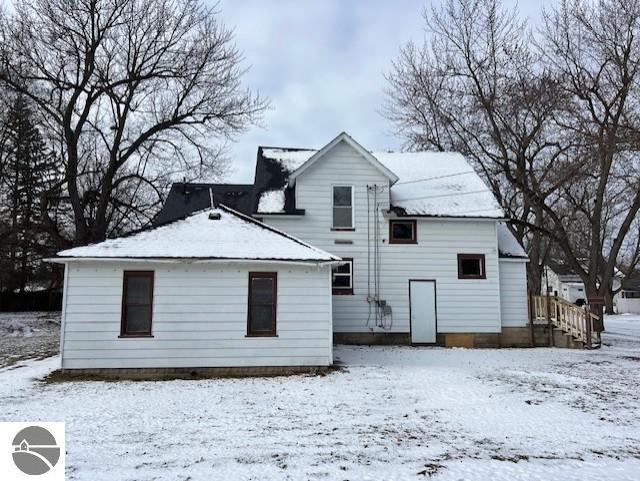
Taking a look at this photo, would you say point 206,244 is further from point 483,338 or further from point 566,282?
point 566,282

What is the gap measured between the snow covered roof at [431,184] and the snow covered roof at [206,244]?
14.7ft

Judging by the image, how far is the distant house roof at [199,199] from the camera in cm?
2008

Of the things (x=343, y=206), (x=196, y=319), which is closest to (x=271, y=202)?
(x=343, y=206)

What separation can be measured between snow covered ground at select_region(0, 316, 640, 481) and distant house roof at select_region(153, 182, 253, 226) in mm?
9142

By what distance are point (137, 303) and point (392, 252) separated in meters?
8.80

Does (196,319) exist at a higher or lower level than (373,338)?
higher

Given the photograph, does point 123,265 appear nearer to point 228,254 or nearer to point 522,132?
point 228,254

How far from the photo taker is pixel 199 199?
2083 cm

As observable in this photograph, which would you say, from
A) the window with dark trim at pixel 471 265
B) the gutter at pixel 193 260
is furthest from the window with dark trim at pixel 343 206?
the gutter at pixel 193 260

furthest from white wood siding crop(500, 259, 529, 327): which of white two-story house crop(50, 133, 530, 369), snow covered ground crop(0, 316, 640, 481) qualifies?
snow covered ground crop(0, 316, 640, 481)

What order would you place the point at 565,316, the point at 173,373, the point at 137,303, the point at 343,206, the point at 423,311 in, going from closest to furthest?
the point at 173,373
the point at 137,303
the point at 423,311
the point at 343,206
the point at 565,316

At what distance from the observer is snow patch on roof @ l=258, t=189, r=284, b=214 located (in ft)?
53.7

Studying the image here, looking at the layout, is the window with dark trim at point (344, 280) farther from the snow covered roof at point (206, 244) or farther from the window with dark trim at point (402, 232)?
the snow covered roof at point (206, 244)

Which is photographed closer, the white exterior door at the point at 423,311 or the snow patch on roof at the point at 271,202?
the snow patch on roof at the point at 271,202
